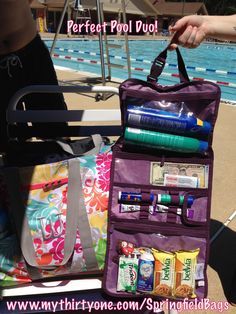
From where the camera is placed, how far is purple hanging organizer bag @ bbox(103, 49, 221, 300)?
4.60ft

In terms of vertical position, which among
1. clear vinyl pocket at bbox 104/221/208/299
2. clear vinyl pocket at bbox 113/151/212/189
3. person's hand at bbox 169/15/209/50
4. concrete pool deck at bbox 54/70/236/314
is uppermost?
person's hand at bbox 169/15/209/50

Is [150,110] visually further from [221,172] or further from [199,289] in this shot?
[221,172]

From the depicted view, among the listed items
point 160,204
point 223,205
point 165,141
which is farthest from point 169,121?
point 223,205

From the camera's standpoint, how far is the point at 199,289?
1.48 metres

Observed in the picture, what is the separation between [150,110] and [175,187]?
0.30m

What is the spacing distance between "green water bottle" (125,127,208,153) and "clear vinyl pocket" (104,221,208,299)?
296mm

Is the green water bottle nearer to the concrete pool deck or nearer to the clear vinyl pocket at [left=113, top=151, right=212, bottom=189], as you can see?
the clear vinyl pocket at [left=113, top=151, right=212, bottom=189]

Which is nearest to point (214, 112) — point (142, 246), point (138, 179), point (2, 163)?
point (138, 179)

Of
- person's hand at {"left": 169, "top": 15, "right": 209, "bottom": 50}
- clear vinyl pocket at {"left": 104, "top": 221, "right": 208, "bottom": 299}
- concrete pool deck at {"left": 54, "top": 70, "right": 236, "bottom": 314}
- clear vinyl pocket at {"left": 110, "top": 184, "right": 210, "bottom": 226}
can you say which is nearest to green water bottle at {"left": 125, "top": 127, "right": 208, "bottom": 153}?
clear vinyl pocket at {"left": 110, "top": 184, "right": 210, "bottom": 226}

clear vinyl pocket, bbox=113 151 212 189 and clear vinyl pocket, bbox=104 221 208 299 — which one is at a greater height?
clear vinyl pocket, bbox=113 151 212 189

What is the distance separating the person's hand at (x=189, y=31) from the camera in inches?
61.9

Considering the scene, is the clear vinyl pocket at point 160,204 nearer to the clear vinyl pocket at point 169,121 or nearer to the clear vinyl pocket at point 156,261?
the clear vinyl pocket at point 156,261

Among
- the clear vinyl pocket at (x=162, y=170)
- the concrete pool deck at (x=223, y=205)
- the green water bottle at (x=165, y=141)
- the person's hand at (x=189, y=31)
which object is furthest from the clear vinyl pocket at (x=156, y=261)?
the person's hand at (x=189, y=31)

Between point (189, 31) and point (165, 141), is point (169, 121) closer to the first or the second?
point (165, 141)
